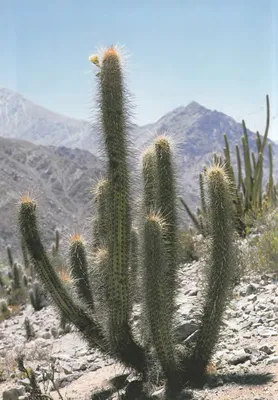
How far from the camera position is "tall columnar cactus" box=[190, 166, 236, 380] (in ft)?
16.5

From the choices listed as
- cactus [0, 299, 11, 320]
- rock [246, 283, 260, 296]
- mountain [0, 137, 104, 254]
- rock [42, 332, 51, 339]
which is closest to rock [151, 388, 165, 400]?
rock [246, 283, 260, 296]

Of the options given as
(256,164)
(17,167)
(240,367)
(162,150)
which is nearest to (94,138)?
(162,150)

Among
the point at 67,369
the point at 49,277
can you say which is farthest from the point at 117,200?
the point at 67,369

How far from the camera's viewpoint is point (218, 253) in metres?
5.04

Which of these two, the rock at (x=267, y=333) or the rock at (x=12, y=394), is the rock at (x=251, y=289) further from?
the rock at (x=12, y=394)

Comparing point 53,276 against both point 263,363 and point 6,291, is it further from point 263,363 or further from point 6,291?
point 6,291

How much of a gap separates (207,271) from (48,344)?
5092 mm

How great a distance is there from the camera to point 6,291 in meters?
20.3

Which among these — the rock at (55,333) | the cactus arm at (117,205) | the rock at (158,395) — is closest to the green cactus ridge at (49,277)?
the cactus arm at (117,205)

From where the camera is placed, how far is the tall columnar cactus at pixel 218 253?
504cm

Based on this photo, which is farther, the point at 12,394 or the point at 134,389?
the point at 12,394

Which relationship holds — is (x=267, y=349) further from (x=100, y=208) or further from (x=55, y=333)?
(x=55, y=333)

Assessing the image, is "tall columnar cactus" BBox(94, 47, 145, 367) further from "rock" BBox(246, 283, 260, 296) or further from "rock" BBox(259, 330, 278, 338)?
"rock" BBox(246, 283, 260, 296)

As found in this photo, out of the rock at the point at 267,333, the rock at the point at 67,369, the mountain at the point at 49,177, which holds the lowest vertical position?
the rock at the point at 67,369
